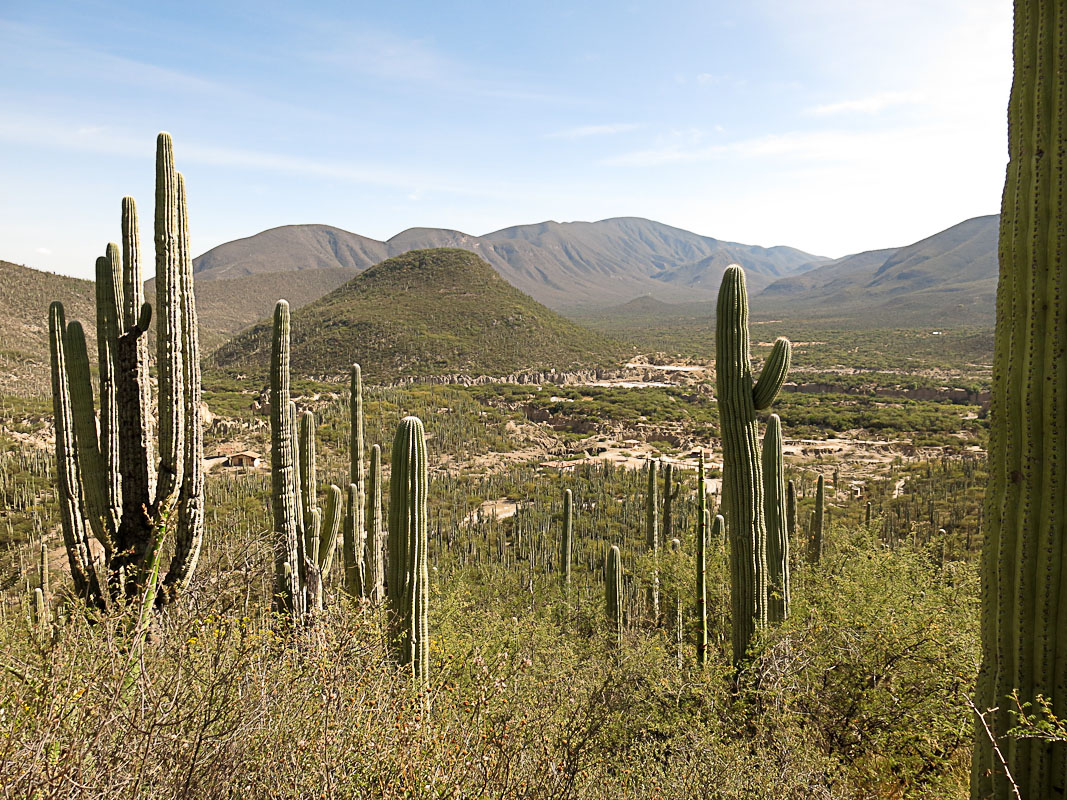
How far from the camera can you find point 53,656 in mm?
3613

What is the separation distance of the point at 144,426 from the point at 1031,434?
690cm

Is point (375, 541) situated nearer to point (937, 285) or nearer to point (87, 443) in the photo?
point (87, 443)

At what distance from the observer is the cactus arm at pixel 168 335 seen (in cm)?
559

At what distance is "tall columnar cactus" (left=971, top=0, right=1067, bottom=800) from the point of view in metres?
2.99

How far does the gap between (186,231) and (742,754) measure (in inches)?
283

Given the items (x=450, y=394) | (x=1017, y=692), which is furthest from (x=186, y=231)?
(x=450, y=394)

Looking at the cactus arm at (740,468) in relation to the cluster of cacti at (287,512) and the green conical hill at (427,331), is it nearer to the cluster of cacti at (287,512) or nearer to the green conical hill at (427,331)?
the cluster of cacti at (287,512)

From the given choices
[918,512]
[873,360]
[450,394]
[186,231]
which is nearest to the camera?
[186,231]

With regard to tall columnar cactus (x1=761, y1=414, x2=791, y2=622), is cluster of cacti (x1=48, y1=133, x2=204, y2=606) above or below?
above

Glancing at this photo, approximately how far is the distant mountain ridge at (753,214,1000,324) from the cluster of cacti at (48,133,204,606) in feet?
340

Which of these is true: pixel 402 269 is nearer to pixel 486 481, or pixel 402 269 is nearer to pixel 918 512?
pixel 486 481

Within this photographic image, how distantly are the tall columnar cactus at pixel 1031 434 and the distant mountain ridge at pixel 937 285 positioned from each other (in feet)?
335

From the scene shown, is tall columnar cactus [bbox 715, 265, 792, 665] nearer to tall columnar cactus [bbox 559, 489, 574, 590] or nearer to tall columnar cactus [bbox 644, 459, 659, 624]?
tall columnar cactus [bbox 644, 459, 659, 624]

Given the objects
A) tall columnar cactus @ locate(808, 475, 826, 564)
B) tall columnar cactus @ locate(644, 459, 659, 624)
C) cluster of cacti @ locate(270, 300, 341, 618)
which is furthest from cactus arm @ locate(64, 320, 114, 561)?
tall columnar cactus @ locate(808, 475, 826, 564)
